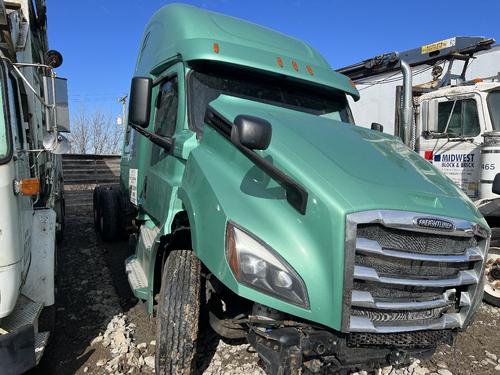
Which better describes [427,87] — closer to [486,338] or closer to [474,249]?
[486,338]

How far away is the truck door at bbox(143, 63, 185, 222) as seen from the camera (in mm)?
3457

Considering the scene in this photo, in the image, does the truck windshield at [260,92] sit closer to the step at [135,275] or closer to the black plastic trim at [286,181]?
the black plastic trim at [286,181]

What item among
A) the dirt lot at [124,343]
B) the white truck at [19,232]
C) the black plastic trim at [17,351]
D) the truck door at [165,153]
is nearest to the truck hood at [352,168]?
the truck door at [165,153]

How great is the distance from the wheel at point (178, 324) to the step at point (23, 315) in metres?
0.84

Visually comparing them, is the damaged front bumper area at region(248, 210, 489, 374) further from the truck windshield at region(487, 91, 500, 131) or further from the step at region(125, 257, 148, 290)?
the truck windshield at region(487, 91, 500, 131)

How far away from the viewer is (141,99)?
351 cm

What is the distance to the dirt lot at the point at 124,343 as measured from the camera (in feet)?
10.7

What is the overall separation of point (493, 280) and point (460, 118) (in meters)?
2.26

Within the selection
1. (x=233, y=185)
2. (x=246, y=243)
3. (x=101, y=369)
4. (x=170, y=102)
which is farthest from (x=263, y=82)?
(x=101, y=369)

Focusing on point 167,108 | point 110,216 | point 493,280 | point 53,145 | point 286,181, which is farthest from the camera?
point 110,216

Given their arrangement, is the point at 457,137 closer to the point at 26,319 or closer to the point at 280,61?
the point at 280,61

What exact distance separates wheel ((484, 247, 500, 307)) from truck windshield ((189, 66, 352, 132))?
270 centimetres

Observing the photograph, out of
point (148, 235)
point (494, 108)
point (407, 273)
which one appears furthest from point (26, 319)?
point (494, 108)

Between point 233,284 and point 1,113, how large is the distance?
1.83 meters
